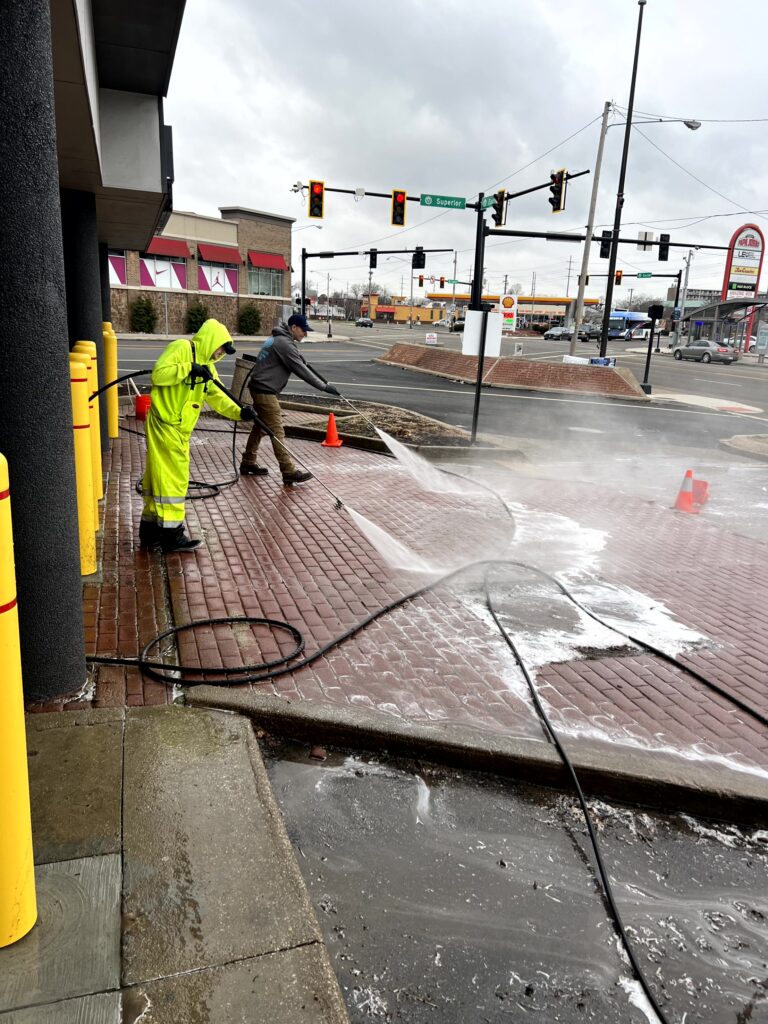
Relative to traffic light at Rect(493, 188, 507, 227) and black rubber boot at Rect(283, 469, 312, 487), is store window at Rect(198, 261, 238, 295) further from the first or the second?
black rubber boot at Rect(283, 469, 312, 487)

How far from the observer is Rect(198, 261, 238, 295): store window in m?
52.4

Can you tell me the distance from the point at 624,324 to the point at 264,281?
145 ft

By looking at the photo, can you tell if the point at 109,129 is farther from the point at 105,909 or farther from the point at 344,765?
the point at 105,909

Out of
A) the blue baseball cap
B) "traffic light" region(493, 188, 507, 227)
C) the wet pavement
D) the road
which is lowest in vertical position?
the road

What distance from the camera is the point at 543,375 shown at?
27.0 m

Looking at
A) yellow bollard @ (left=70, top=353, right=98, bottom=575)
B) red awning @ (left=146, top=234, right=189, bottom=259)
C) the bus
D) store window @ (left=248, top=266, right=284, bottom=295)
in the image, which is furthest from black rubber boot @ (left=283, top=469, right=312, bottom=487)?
the bus

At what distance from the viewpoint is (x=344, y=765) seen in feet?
12.2

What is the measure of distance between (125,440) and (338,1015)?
1062 cm

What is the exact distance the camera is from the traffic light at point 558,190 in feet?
77.8

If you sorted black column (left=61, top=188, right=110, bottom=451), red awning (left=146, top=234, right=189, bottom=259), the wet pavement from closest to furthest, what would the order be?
the wet pavement < black column (left=61, top=188, right=110, bottom=451) < red awning (left=146, top=234, right=189, bottom=259)

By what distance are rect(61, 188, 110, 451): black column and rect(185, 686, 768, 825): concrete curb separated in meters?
6.81

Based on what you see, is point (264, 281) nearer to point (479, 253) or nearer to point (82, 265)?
point (479, 253)

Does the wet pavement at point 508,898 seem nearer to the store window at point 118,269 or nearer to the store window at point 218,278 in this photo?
the store window at point 118,269

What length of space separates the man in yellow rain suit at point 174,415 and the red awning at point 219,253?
1958 inches
